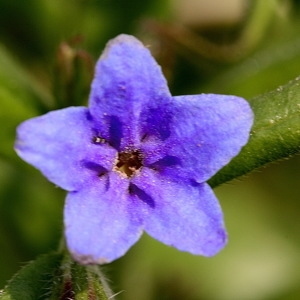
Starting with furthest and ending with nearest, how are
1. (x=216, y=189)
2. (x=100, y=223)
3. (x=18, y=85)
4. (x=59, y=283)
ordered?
(x=216, y=189) < (x=18, y=85) < (x=59, y=283) < (x=100, y=223)

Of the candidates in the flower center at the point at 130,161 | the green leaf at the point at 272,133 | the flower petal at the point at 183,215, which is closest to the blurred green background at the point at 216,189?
the green leaf at the point at 272,133

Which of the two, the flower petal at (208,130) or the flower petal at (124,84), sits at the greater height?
the flower petal at (124,84)

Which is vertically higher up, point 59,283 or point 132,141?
point 132,141

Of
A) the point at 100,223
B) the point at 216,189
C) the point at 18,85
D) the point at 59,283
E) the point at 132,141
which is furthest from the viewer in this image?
the point at 216,189

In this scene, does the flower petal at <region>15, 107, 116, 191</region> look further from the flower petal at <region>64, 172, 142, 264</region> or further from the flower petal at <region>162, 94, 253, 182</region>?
the flower petal at <region>162, 94, 253, 182</region>

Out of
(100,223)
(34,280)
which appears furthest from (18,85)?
(100,223)

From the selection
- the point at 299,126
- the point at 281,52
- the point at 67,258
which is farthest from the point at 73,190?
the point at 281,52

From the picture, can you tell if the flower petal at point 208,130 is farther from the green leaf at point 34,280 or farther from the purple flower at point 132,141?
the green leaf at point 34,280

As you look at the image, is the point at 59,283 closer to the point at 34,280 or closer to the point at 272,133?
the point at 34,280
